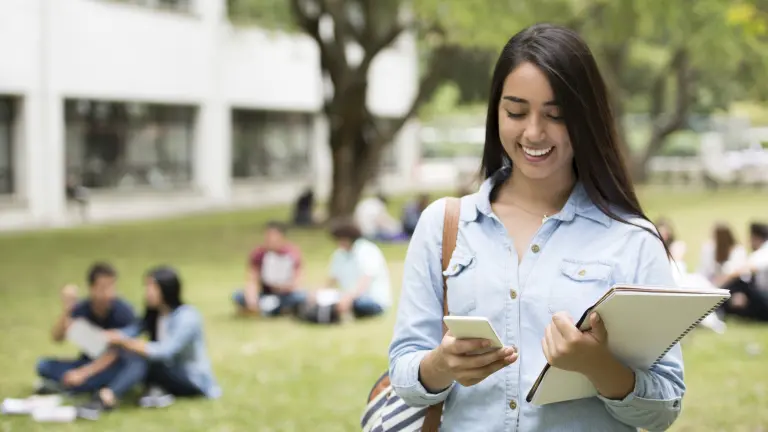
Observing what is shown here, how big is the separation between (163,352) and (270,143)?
28.3 meters

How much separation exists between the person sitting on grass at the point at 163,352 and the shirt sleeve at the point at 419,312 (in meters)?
5.40

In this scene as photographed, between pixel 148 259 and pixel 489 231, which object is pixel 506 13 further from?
pixel 489 231

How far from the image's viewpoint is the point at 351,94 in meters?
22.2

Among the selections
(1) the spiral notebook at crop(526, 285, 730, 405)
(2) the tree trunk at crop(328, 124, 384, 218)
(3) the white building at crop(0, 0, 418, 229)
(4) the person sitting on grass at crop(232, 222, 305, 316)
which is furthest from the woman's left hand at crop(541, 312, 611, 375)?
(3) the white building at crop(0, 0, 418, 229)

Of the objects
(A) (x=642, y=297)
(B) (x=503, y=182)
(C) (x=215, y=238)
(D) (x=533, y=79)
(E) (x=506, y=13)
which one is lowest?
(C) (x=215, y=238)

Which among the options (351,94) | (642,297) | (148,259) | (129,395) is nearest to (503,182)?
(642,297)

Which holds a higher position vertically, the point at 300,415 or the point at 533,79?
the point at 533,79

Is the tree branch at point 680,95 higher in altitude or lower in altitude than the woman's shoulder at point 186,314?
higher

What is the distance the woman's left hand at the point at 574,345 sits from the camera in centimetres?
228

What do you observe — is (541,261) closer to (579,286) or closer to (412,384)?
(579,286)

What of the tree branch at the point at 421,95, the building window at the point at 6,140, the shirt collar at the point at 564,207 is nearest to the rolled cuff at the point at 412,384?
the shirt collar at the point at 564,207

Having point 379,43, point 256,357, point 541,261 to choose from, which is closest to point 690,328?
point 541,261

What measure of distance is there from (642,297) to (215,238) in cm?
2002

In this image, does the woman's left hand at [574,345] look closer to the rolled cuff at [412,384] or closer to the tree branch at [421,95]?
the rolled cuff at [412,384]
